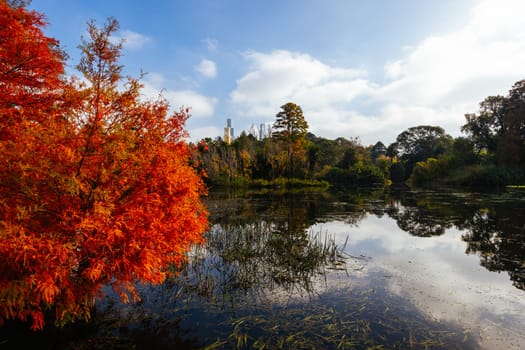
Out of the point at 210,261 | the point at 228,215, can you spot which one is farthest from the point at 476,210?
the point at 210,261

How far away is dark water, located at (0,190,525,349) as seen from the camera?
3.96m

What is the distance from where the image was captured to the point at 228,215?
13883 mm

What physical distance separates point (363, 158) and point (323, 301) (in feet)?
145

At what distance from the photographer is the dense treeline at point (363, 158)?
105 feet

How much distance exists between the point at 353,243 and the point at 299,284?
418 cm

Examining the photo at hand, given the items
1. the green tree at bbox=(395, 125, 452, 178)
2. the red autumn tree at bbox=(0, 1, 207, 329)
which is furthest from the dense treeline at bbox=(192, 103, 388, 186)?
the red autumn tree at bbox=(0, 1, 207, 329)

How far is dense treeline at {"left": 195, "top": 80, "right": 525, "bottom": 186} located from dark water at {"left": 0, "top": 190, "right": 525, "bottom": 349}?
2370 centimetres

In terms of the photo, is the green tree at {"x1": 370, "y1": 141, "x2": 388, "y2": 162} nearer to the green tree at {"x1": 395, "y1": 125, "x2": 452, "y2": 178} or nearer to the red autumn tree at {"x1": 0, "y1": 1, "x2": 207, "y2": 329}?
the green tree at {"x1": 395, "y1": 125, "x2": 452, "y2": 178}

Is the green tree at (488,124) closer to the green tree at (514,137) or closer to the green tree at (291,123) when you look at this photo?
the green tree at (514,137)

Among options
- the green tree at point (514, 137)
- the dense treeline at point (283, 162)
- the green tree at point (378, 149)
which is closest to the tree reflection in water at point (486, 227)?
the green tree at point (514, 137)

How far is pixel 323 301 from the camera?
202 inches

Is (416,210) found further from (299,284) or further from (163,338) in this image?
(163,338)

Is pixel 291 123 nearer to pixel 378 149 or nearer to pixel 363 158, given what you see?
pixel 363 158

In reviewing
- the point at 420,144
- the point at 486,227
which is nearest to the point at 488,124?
the point at 420,144
